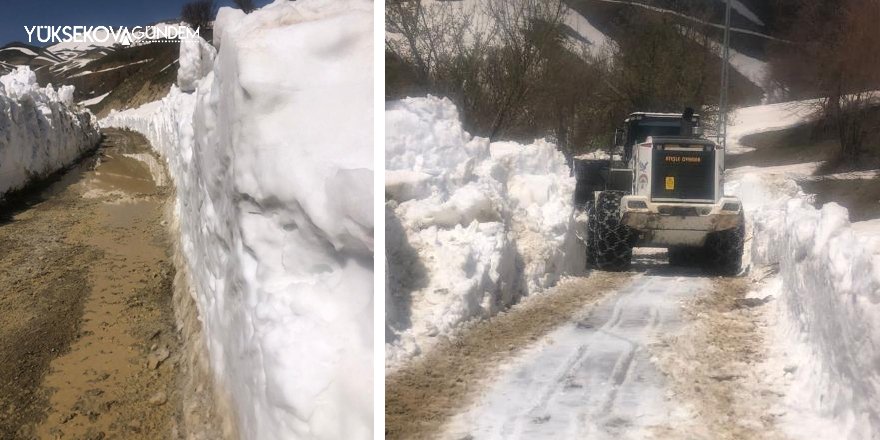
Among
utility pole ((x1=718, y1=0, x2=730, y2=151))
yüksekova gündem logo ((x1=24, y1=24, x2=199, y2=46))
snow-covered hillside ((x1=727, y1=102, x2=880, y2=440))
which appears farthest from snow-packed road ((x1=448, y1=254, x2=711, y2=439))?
yüksekova gündem logo ((x1=24, y1=24, x2=199, y2=46))

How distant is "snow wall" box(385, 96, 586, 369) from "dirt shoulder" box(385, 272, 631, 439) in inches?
3.7

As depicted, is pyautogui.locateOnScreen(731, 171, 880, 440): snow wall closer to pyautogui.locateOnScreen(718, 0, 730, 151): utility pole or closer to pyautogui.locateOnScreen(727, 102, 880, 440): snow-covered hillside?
pyautogui.locateOnScreen(727, 102, 880, 440): snow-covered hillside

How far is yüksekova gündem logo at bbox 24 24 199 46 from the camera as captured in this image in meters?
2.23

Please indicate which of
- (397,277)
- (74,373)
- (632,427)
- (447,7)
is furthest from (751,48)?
(74,373)

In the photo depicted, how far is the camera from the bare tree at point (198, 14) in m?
2.45

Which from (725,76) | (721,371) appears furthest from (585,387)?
(725,76)


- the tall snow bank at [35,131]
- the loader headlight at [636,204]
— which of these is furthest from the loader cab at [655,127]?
the tall snow bank at [35,131]

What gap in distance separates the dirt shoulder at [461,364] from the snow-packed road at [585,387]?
0.07 m

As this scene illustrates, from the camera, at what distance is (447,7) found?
315 centimetres

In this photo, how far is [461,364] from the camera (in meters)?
2.69

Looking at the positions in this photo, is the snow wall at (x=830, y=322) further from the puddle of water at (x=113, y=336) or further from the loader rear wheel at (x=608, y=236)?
the puddle of water at (x=113, y=336)

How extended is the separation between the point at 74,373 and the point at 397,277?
1355 millimetres

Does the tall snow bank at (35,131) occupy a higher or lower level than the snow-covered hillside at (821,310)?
higher

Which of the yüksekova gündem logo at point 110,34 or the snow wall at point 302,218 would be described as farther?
the yüksekova gündem logo at point 110,34
